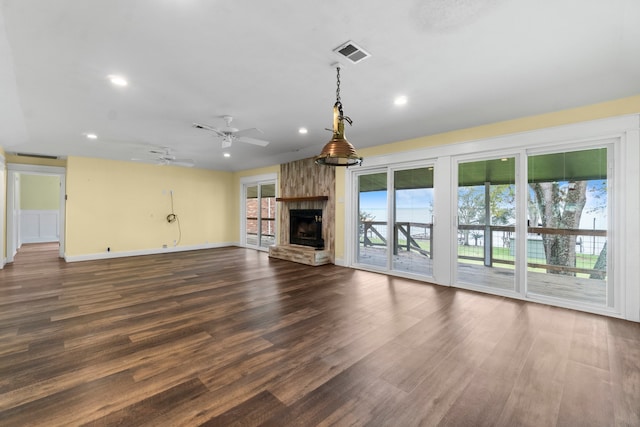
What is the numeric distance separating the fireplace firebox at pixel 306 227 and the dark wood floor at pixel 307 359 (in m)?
2.55

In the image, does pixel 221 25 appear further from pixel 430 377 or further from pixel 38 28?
pixel 430 377

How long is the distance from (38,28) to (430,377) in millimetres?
3984

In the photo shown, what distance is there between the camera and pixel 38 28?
6.69 ft

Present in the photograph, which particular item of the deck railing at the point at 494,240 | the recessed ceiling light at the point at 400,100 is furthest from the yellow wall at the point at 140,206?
the recessed ceiling light at the point at 400,100

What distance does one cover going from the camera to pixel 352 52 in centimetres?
235

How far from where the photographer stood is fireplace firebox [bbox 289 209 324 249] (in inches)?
259

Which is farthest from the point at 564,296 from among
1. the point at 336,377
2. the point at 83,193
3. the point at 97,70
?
the point at 83,193

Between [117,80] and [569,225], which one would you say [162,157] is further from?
[569,225]

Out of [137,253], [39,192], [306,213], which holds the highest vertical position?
[39,192]

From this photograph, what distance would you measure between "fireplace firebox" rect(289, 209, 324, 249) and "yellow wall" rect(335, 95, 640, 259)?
673mm

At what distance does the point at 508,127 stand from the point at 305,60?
3.28 meters

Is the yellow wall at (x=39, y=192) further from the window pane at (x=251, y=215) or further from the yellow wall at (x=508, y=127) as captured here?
the yellow wall at (x=508, y=127)

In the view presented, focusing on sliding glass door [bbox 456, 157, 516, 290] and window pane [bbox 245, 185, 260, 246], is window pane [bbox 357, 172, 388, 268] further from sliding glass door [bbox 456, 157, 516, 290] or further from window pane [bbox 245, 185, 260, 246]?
window pane [bbox 245, 185, 260, 246]

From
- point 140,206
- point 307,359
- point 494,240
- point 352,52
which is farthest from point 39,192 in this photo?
point 494,240
